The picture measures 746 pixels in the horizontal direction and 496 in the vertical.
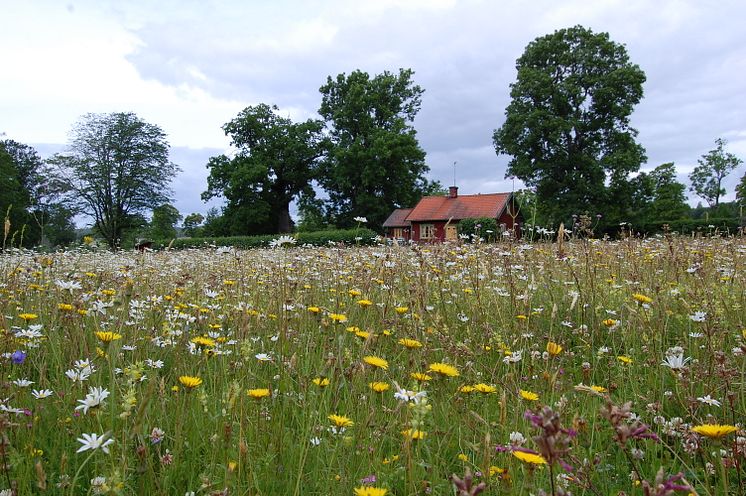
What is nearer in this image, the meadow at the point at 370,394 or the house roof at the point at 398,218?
the meadow at the point at 370,394

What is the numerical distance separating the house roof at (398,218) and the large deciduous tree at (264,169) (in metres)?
7.31

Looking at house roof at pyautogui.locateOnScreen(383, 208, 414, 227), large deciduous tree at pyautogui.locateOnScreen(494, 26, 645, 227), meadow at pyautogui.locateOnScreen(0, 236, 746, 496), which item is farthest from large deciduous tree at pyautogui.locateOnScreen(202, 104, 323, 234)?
meadow at pyautogui.locateOnScreen(0, 236, 746, 496)

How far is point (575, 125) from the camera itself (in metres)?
28.9

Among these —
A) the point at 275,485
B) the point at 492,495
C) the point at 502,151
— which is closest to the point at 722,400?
the point at 492,495

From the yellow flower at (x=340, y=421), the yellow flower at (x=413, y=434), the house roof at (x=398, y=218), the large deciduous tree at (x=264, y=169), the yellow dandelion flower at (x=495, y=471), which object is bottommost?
the yellow dandelion flower at (x=495, y=471)

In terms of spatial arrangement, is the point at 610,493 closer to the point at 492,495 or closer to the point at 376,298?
the point at 492,495

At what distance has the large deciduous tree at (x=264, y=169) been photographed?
1523 inches

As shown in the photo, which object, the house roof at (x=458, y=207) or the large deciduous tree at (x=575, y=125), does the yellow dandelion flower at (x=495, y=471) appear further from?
the house roof at (x=458, y=207)

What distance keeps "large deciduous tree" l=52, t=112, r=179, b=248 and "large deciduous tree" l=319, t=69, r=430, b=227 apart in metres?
16.2

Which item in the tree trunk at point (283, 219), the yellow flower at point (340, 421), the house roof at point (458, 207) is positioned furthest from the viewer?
the tree trunk at point (283, 219)

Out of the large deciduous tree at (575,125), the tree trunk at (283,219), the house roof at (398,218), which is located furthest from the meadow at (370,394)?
the tree trunk at (283,219)

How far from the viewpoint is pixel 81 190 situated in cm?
4278

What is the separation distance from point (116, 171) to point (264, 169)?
15.4 meters

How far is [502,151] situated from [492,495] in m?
31.5
